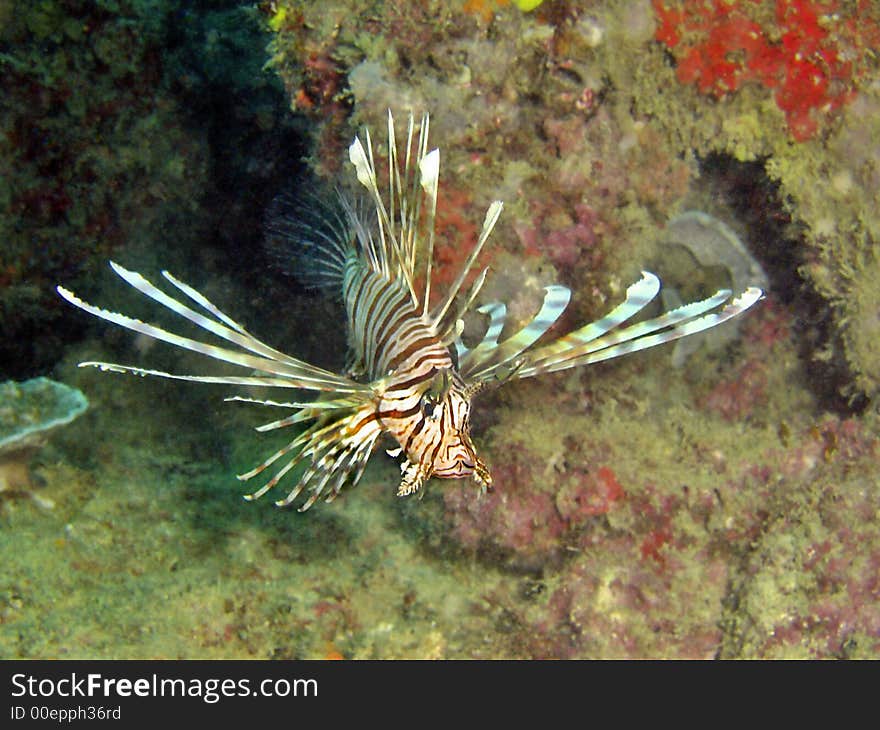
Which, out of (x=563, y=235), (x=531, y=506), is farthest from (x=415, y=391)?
(x=563, y=235)

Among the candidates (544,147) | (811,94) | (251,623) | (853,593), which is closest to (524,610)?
(251,623)

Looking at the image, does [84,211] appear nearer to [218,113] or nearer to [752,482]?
[218,113]

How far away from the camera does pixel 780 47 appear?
385 cm

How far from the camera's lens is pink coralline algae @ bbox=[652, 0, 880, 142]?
3.78 metres

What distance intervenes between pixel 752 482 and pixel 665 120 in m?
2.28

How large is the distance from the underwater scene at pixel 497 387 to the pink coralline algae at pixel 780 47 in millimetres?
15

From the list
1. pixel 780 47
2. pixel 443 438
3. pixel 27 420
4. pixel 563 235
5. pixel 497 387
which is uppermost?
pixel 780 47

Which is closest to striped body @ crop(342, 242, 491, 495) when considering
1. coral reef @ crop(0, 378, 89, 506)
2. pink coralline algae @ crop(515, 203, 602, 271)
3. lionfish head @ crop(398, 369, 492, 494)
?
lionfish head @ crop(398, 369, 492, 494)

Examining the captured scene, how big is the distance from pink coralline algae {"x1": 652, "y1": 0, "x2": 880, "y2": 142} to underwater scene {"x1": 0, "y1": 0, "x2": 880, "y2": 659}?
15 millimetres

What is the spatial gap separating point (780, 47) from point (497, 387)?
2.90 m

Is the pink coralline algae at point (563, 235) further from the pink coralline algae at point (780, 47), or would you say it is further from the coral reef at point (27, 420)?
the coral reef at point (27, 420)

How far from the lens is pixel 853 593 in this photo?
3.95m

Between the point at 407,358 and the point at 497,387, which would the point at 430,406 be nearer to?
the point at 407,358

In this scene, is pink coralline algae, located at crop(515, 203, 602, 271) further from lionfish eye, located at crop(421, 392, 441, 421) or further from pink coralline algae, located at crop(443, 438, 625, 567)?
lionfish eye, located at crop(421, 392, 441, 421)
